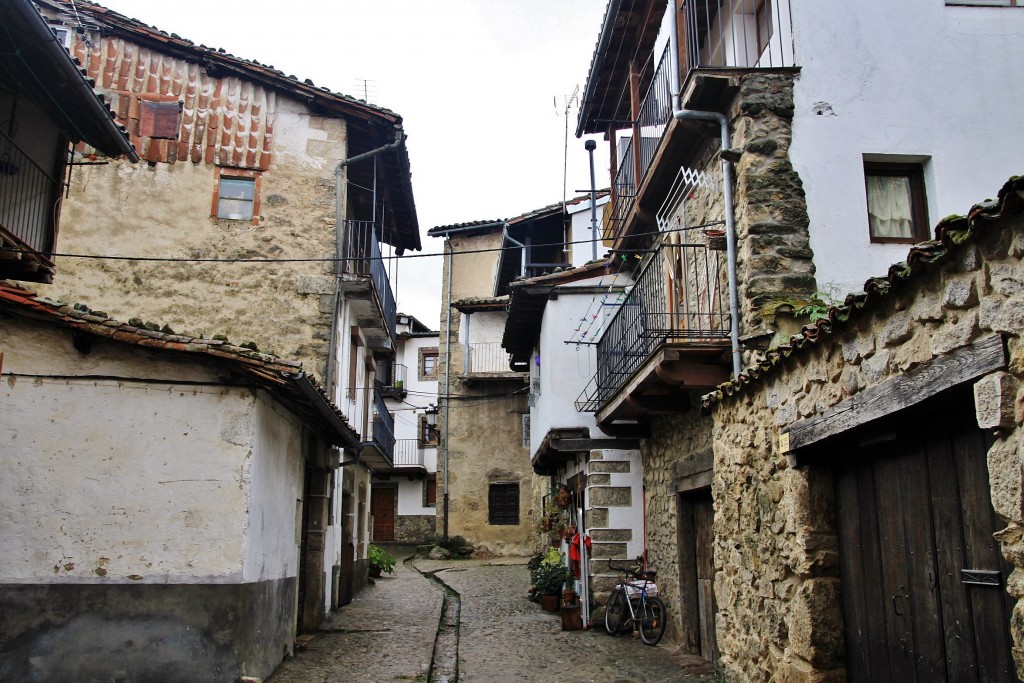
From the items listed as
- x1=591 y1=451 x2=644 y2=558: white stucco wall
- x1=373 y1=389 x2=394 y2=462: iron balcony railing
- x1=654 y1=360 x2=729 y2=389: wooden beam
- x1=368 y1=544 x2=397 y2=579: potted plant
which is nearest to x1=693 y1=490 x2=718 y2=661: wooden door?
x1=654 y1=360 x2=729 y2=389: wooden beam

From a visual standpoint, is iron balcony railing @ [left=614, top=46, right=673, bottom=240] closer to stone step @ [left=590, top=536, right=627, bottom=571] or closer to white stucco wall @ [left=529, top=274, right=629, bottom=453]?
white stucco wall @ [left=529, top=274, right=629, bottom=453]

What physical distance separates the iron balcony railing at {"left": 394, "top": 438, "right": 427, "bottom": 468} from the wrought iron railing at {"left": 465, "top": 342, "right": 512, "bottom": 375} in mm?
6280

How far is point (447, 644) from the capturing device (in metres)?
10.6

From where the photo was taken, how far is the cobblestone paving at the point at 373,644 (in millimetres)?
8242

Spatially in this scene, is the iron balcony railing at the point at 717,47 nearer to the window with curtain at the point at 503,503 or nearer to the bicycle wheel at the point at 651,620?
the bicycle wheel at the point at 651,620

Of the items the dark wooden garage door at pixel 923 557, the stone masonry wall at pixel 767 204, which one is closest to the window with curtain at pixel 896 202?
the stone masonry wall at pixel 767 204

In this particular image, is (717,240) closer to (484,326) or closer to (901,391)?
(901,391)

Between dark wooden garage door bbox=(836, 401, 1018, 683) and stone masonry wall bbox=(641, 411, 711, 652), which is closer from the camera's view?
dark wooden garage door bbox=(836, 401, 1018, 683)

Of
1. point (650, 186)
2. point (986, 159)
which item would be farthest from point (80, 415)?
point (986, 159)

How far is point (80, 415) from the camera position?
730cm

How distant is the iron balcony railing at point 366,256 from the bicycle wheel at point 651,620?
20.2ft

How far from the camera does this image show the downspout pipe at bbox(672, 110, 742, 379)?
25.7 feet

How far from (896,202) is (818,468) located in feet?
12.8

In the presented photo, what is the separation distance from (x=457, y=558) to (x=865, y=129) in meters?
20.7
